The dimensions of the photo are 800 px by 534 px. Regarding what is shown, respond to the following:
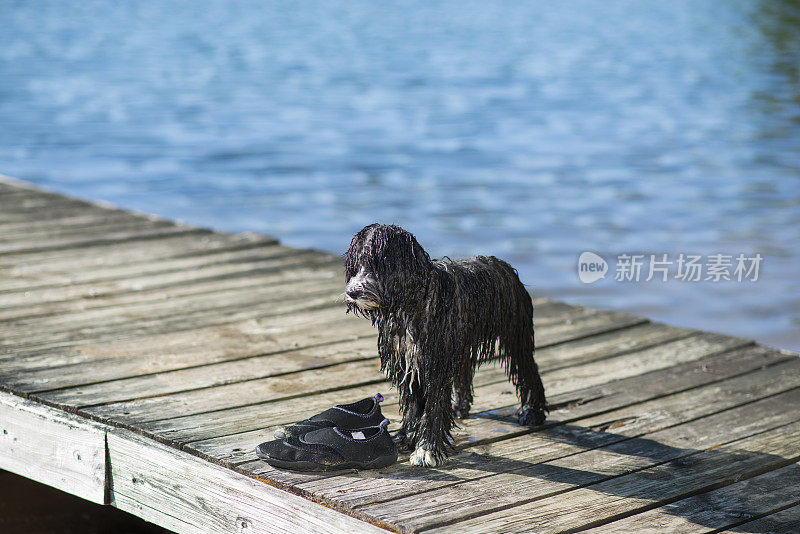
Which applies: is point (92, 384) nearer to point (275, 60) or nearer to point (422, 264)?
point (422, 264)

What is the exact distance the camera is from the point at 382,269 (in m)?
3.07

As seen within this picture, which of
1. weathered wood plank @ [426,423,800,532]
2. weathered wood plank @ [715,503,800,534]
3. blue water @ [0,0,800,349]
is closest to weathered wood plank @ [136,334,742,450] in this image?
weathered wood plank @ [426,423,800,532]

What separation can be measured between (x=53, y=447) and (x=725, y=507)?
2.32m

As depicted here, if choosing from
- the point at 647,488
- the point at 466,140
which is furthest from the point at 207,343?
the point at 466,140

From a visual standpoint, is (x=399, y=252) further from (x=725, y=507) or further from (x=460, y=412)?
(x=725, y=507)

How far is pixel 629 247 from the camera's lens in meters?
9.13

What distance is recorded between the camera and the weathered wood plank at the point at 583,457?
3.05 m

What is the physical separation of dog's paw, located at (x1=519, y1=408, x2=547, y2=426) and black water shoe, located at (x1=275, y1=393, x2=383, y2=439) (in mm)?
637

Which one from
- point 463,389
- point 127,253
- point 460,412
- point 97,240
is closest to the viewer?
point 463,389

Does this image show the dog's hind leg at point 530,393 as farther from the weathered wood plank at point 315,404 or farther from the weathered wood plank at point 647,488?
A: the weathered wood plank at point 647,488

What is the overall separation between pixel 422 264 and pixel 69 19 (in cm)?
3505

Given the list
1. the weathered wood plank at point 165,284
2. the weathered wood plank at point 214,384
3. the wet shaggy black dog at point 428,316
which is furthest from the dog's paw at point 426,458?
the weathered wood plank at point 165,284

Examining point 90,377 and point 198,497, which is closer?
point 198,497

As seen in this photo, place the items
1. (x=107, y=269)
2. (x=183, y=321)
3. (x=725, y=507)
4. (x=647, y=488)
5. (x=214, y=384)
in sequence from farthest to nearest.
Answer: (x=107, y=269) < (x=183, y=321) < (x=214, y=384) < (x=647, y=488) < (x=725, y=507)
